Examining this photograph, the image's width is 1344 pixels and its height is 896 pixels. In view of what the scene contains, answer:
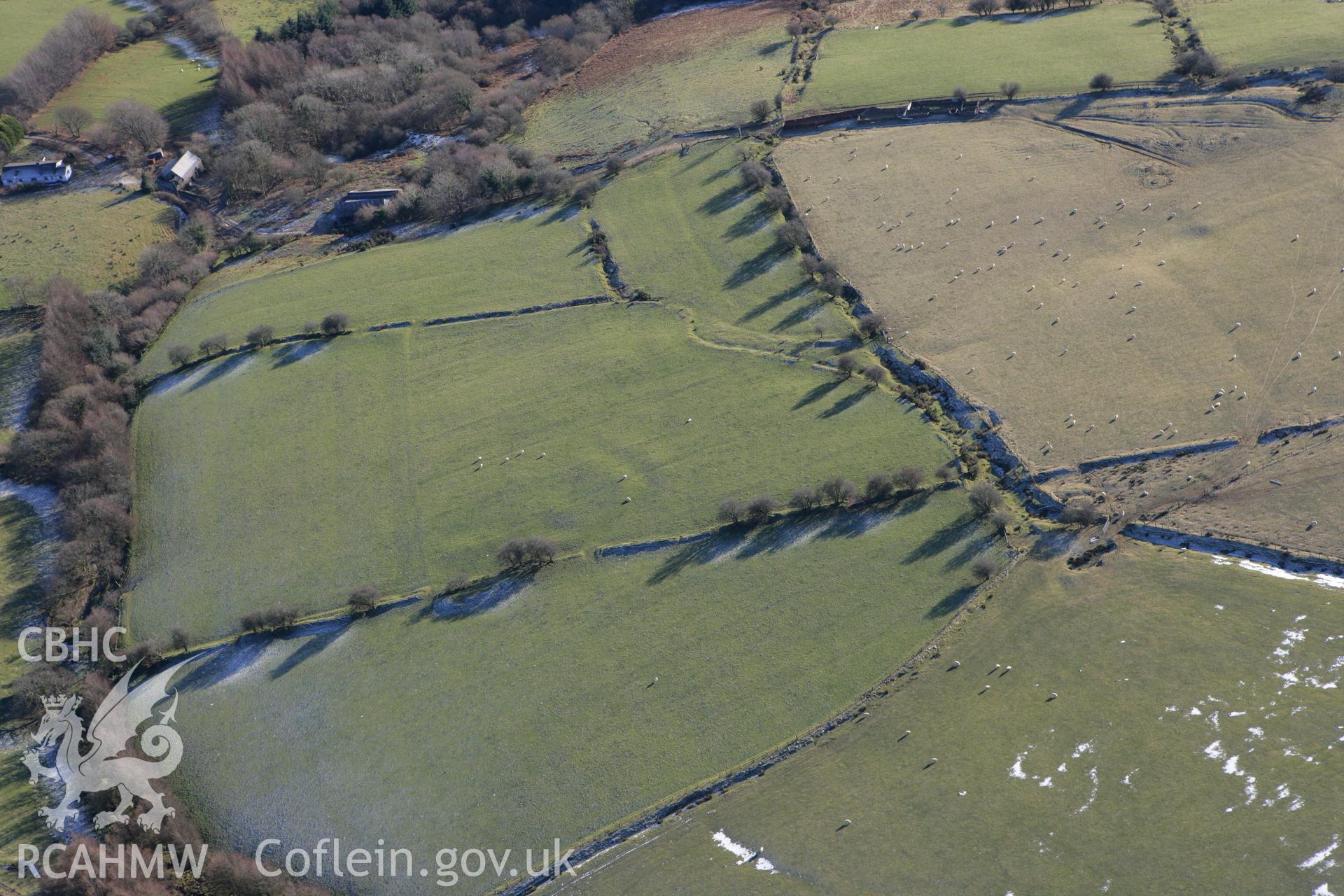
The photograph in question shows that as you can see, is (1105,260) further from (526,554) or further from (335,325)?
(335,325)

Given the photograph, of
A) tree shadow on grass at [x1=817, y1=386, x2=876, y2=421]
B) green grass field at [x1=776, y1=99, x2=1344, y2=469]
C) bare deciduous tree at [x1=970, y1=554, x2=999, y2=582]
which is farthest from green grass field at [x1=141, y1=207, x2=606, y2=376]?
bare deciduous tree at [x1=970, y1=554, x2=999, y2=582]

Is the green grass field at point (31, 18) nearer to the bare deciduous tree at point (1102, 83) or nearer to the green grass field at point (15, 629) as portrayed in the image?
the green grass field at point (15, 629)

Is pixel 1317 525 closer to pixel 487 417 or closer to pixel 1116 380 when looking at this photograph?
pixel 1116 380

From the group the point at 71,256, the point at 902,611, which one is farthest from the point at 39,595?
the point at 902,611

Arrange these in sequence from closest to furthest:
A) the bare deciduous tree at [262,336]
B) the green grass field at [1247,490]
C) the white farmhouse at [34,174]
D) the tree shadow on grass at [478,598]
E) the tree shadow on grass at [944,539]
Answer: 1. the green grass field at [1247,490]
2. the tree shadow on grass at [944,539]
3. the tree shadow on grass at [478,598]
4. the bare deciduous tree at [262,336]
5. the white farmhouse at [34,174]

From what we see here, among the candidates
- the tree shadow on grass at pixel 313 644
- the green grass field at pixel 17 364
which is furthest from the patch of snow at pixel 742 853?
the green grass field at pixel 17 364

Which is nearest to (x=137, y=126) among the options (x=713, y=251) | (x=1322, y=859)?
(x=713, y=251)
